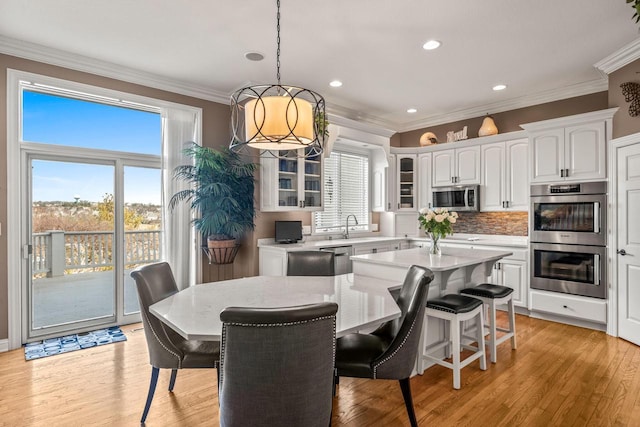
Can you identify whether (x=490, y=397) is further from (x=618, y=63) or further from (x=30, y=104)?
(x=30, y=104)

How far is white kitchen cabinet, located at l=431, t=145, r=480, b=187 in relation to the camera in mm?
5363

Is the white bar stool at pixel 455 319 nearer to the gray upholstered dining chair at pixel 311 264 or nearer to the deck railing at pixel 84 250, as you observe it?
the gray upholstered dining chair at pixel 311 264

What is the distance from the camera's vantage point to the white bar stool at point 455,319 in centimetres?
268

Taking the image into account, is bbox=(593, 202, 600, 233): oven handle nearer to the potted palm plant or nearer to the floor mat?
the potted palm plant

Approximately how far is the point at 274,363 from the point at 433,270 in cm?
185

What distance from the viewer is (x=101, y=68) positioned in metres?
3.76

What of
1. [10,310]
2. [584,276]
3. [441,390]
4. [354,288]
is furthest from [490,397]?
[10,310]

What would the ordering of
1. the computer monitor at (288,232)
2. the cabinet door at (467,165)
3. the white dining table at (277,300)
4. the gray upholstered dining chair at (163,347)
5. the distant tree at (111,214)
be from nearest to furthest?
the white dining table at (277,300)
the gray upholstered dining chair at (163,347)
the distant tree at (111,214)
the computer monitor at (288,232)
the cabinet door at (467,165)

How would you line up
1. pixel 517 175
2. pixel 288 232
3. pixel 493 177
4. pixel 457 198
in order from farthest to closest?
pixel 457 198 → pixel 493 177 → pixel 517 175 → pixel 288 232

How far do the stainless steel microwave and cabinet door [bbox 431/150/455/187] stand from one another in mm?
111

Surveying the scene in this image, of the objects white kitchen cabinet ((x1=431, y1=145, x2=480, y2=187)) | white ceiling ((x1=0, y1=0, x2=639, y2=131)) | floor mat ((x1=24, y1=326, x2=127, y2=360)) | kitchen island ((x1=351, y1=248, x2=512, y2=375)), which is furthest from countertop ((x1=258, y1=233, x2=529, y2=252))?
white ceiling ((x1=0, y1=0, x2=639, y2=131))

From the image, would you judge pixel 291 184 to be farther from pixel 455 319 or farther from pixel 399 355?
pixel 399 355

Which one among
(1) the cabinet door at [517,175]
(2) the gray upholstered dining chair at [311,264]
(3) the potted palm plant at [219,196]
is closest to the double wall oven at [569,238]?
(1) the cabinet door at [517,175]

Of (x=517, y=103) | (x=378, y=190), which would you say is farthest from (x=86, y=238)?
(x=517, y=103)
